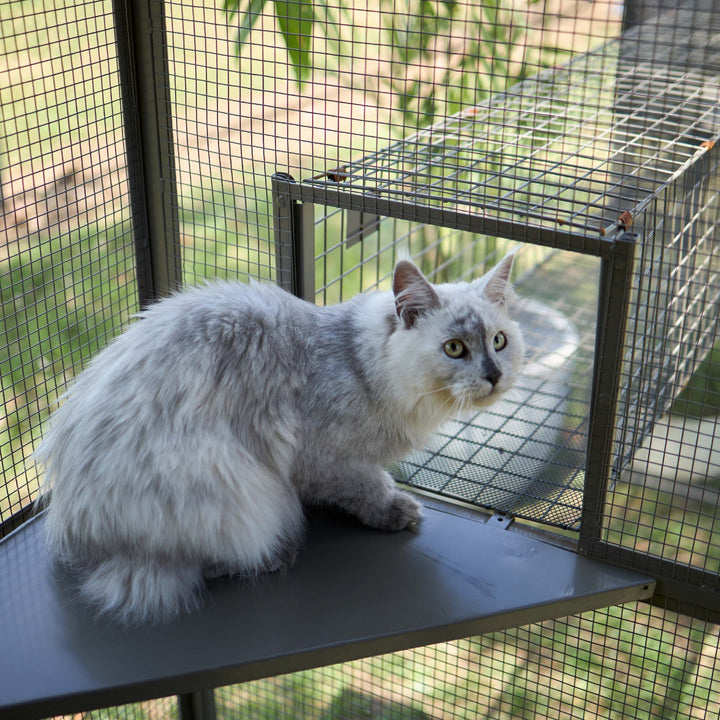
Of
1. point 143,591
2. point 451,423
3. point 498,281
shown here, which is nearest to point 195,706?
point 143,591

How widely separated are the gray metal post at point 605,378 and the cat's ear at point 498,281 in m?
0.17

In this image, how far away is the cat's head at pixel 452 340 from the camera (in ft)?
4.02

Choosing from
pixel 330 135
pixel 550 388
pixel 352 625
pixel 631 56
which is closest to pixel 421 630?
pixel 352 625

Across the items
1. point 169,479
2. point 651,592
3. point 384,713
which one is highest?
point 169,479

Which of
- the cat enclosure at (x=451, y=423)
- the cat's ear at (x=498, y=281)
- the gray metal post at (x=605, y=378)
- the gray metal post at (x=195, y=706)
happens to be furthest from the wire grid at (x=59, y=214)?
the gray metal post at (x=605, y=378)

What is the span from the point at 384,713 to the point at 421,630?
0.95 metres

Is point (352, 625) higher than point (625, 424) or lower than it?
lower

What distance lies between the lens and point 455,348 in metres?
1.25

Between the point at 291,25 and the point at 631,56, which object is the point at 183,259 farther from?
the point at 631,56

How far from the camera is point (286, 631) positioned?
3.89 feet

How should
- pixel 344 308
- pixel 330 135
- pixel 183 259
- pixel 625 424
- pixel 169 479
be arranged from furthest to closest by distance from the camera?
pixel 330 135 < pixel 183 259 < pixel 344 308 < pixel 625 424 < pixel 169 479

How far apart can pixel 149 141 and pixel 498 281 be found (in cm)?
76

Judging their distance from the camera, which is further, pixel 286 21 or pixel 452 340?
pixel 286 21

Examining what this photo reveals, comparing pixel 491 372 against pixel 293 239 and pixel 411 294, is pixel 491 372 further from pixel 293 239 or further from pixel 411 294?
pixel 293 239
